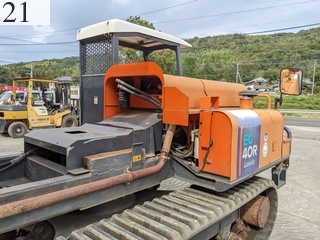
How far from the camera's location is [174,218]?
1931 mm

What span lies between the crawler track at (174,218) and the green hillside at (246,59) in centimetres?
5608

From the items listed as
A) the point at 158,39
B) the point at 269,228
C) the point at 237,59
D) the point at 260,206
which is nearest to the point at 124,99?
the point at 158,39

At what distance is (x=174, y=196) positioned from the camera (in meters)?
2.32

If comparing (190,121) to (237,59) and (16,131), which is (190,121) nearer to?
(16,131)

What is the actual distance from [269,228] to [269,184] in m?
0.64

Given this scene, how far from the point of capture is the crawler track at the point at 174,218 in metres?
1.72

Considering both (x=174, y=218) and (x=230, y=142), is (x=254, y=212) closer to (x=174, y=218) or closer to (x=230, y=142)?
(x=230, y=142)

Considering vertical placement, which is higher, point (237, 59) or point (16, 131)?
point (237, 59)

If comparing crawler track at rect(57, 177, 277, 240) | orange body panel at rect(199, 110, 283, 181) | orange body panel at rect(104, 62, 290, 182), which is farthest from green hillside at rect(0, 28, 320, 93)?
crawler track at rect(57, 177, 277, 240)

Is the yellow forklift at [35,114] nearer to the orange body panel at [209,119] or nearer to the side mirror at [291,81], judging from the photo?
the orange body panel at [209,119]

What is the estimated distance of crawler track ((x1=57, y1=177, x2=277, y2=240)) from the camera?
172 centimetres

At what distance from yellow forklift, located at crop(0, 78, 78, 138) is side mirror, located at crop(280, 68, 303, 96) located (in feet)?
35.1

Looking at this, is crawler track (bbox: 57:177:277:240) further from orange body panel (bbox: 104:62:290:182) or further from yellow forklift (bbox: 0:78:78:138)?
yellow forklift (bbox: 0:78:78:138)

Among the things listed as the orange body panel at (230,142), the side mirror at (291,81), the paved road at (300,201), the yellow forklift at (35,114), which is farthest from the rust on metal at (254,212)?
the yellow forklift at (35,114)
